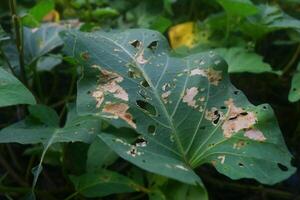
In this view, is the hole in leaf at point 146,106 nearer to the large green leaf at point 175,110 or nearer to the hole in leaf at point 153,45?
the large green leaf at point 175,110

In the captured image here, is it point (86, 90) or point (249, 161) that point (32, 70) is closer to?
point (86, 90)

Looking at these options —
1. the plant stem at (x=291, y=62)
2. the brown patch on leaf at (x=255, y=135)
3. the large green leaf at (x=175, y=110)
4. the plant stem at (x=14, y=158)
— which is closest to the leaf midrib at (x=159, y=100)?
the large green leaf at (x=175, y=110)

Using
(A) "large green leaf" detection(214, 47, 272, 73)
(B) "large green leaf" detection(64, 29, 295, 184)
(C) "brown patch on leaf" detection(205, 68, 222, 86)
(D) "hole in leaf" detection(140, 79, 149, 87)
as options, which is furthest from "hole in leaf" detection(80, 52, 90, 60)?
(A) "large green leaf" detection(214, 47, 272, 73)

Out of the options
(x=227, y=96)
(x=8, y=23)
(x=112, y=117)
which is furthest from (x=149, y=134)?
(x=8, y=23)

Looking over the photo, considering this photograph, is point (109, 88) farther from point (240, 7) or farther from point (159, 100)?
point (240, 7)

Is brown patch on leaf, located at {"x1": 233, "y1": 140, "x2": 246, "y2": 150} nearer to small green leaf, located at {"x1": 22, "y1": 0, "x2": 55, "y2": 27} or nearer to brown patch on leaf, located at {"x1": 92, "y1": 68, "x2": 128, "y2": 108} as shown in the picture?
brown patch on leaf, located at {"x1": 92, "y1": 68, "x2": 128, "y2": 108}

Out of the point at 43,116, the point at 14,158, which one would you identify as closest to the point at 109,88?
the point at 43,116
